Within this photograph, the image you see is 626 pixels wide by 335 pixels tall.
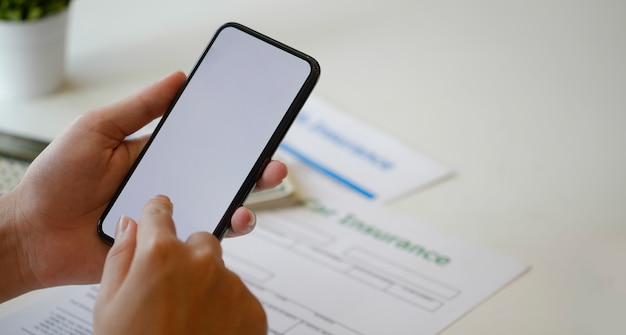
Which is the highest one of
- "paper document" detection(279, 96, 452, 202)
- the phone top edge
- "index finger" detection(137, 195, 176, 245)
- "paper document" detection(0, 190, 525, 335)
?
the phone top edge

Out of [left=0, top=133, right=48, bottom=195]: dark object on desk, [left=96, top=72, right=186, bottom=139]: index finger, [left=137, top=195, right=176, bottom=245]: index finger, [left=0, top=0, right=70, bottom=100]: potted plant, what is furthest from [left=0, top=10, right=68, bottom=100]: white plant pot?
[left=137, top=195, right=176, bottom=245]: index finger

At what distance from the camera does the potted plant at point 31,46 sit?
0.91 meters

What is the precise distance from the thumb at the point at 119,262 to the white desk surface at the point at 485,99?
29 centimetres

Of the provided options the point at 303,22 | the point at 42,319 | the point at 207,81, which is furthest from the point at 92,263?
the point at 303,22

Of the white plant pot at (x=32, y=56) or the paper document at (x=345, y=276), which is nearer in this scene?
the paper document at (x=345, y=276)

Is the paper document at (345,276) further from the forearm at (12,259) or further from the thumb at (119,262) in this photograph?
the thumb at (119,262)

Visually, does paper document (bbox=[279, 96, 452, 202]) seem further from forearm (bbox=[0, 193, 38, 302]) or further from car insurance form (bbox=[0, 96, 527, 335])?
forearm (bbox=[0, 193, 38, 302])

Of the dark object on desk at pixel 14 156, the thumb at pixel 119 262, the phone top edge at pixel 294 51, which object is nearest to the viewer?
the thumb at pixel 119 262

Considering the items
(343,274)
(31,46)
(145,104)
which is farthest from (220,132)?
(31,46)

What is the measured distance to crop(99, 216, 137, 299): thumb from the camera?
552 mm

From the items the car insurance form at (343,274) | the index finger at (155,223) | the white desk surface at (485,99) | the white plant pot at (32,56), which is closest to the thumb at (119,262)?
the index finger at (155,223)

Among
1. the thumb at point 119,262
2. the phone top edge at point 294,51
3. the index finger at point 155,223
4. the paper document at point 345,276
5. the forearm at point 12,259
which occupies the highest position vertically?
the phone top edge at point 294,51

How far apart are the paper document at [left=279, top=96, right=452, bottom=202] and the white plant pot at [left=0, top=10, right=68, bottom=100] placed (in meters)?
0.29

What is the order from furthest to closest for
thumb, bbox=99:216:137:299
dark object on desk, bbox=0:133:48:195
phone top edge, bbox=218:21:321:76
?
dark object on desk, bbox=0:133:48:195 → phone top edge, bbox=218:21:321:76 → thumb, bbox=99:216:137:299
